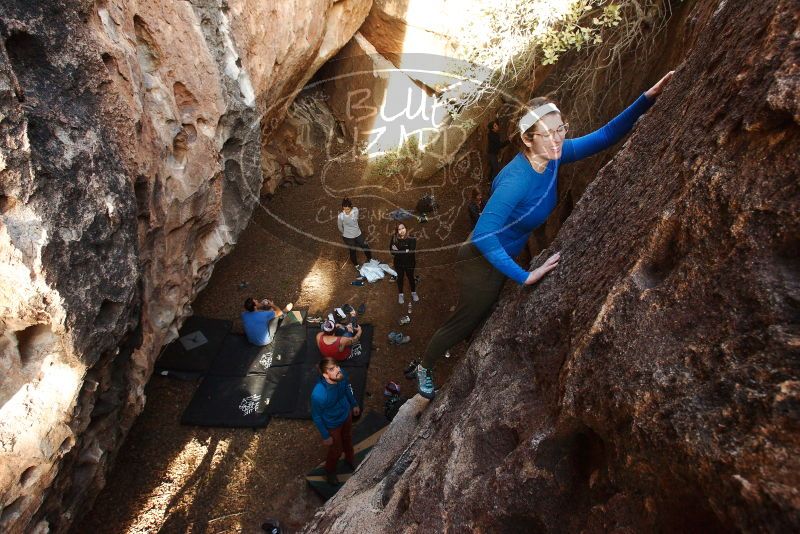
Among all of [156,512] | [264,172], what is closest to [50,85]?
[156,512]

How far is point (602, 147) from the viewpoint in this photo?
9.86 ft

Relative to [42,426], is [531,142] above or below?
above

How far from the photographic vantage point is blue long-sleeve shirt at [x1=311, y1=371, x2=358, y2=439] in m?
4.38

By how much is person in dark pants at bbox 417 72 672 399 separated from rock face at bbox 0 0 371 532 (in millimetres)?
2655

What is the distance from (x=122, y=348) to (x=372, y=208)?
623 cm

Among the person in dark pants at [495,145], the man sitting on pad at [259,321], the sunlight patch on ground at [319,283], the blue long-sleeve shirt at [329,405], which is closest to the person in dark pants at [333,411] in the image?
the blue long-sleeve shirt at [329,405]

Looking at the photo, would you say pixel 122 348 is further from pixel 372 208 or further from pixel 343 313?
pixel 372 208

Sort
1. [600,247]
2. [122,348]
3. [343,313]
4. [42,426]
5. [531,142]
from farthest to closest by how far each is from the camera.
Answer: [343,313] → [122,348] → [42,426] → [531,142] → [600,247]

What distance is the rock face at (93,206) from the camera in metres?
3.08

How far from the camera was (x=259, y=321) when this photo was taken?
6727 millimetres

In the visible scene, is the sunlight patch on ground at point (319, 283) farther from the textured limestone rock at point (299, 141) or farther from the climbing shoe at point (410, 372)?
the textured limestone rock at point (299, 141)

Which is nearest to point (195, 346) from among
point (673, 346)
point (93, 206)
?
point (93, 206)

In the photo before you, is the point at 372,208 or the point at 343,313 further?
the point at 372,208

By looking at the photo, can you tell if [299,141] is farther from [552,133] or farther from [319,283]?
[552,133]
